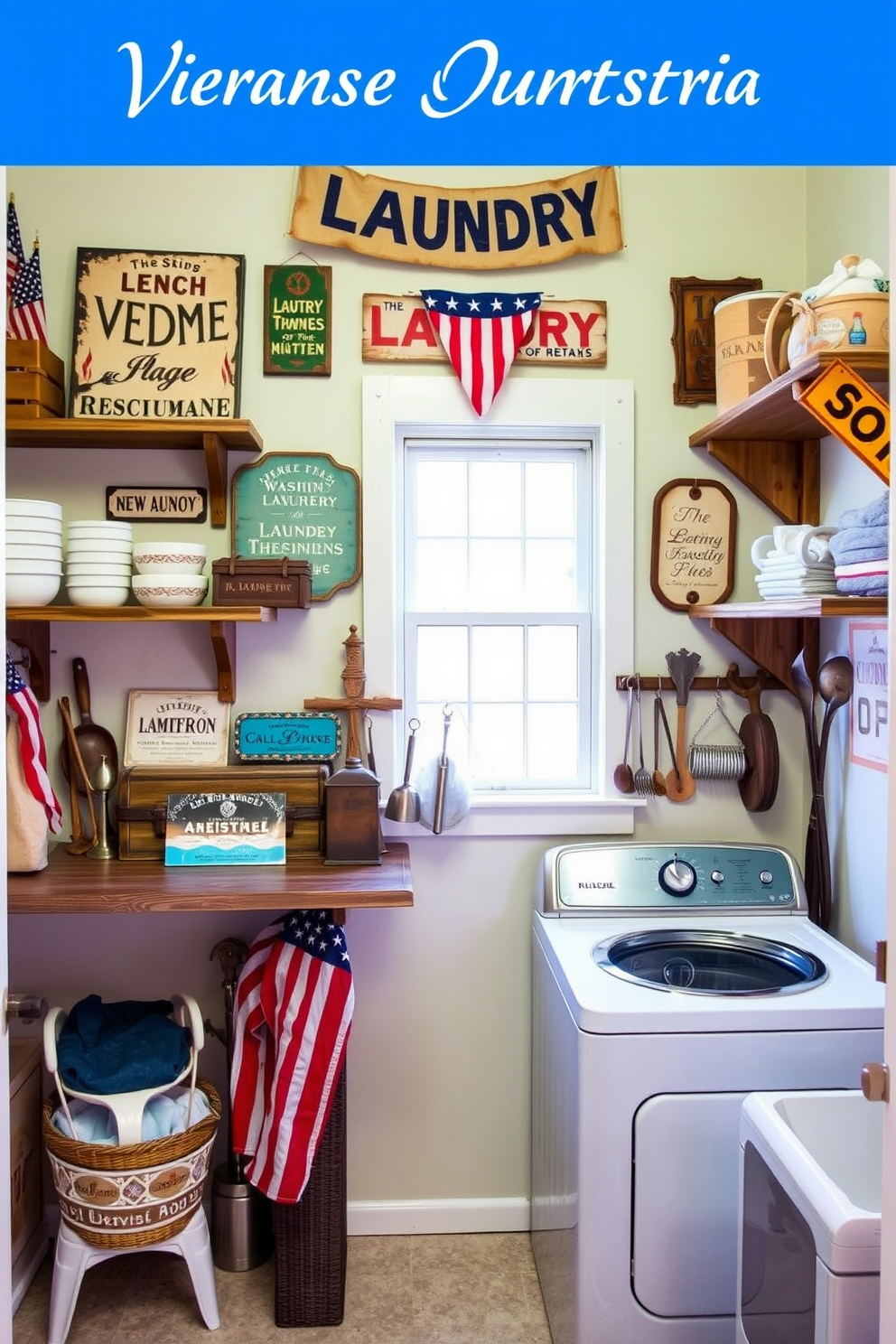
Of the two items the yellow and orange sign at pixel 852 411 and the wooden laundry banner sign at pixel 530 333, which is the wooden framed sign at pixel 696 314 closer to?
the wooden laundry banner sign at pixel 530 333

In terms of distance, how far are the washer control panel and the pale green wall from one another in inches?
6.3

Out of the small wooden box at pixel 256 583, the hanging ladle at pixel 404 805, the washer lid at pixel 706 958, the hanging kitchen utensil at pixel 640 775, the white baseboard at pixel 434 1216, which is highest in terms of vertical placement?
the small wooden box at pixel 256 583

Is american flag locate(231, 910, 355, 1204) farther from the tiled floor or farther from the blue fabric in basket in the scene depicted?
the tiled floor

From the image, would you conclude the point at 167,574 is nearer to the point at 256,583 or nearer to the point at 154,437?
the point at 256,583

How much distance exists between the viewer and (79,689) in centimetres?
275

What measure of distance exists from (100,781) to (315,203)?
148 centimetres

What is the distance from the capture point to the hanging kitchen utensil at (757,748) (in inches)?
110

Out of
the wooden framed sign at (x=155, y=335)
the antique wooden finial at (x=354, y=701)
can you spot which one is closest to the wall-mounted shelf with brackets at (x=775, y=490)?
the antique wooden finial at (x=354, y=701)

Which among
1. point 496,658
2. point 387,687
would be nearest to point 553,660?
point 496,658

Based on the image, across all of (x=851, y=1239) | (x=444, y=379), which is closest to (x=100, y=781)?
(x=444, y=379)

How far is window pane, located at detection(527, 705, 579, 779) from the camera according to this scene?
9.75 ft

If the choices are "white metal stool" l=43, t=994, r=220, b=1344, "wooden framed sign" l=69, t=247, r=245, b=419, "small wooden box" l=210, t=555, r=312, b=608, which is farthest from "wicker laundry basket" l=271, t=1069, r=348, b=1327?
"wooden framed sign" l=69, t=247, r=245, b=419

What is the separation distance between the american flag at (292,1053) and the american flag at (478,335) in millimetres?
1322
